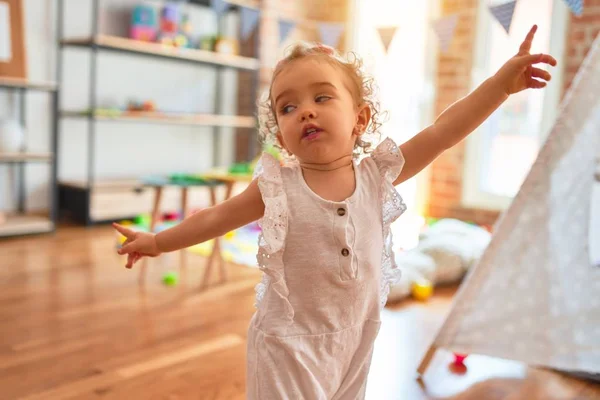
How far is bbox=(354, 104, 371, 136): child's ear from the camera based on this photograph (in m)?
1.12

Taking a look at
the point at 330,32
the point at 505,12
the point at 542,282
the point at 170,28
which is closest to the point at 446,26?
the point at 330,32

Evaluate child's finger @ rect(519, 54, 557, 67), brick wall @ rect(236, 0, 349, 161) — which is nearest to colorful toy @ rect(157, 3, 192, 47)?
brick wall @ rect(236, 0, 349, 161)

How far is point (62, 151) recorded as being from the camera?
13.9 feet

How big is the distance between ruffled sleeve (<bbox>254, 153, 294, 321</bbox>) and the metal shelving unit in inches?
122

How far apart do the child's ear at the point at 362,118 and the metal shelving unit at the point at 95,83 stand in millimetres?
3095

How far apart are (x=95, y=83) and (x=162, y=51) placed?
1.72 feet

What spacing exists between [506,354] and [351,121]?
1014 mm

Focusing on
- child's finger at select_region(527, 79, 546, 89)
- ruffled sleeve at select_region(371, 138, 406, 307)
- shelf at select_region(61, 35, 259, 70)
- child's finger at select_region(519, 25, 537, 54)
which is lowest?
ruffled sleeve at select_region(371, 138, 406, 307)

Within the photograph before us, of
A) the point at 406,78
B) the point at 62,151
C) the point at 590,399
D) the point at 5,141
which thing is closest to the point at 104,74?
the point at 62,151

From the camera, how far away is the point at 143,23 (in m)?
4.36

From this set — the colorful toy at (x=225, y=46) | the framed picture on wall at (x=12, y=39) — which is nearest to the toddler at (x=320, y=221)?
the framed picture on wall at (x=12, y=39)

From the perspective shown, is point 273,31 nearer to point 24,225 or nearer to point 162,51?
point 162,51

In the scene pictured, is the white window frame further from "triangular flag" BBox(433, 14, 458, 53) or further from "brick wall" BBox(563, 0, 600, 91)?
"triangular flag" BBox(433, 14, 458, 53)

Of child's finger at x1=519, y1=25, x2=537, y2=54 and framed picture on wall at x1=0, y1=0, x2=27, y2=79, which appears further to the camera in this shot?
framed picture on wall at x1=0, y1=0, x2=27, y2=79
